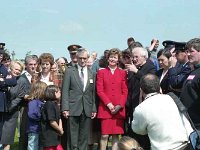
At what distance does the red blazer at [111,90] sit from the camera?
7324mm

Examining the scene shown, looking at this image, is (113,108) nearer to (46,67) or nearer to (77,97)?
(77,97)

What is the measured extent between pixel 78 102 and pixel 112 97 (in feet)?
1.94

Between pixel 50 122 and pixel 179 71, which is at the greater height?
pixel 179 71

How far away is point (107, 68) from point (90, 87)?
17.6 inches

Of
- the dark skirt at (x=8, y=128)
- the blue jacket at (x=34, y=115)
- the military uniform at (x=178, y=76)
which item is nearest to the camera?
the military uniform at (x=178, y=76)

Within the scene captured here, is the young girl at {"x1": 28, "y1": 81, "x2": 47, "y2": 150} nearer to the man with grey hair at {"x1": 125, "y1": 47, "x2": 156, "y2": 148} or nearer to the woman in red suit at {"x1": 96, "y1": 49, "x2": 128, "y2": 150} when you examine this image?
the woman in red suit at {"x1": 96, "y1": 49, "x2": 128, "y2": 150}

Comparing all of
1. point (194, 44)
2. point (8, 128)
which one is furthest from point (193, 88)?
point (8, 128)

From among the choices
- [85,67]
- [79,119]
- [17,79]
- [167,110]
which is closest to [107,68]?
[85,67]

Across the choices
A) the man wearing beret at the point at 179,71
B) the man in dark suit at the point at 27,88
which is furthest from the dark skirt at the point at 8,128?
the man wearing beret at the point at 179,71

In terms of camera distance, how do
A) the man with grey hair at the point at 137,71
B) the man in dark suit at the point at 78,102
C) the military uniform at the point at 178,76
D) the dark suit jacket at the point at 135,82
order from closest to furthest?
the military uniform at the point at 178,76 → the man with grey hair at the point at 137,71 → the dark suit jacket at the point at 135,82 → the man in dark suit at the point at 78,102

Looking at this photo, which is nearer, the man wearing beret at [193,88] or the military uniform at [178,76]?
the man wearing beret at [193,88]

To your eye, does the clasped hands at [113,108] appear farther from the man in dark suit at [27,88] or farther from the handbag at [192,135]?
the handbag at [192,135]

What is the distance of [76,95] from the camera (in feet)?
24.4

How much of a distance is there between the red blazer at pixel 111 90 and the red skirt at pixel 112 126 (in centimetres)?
8
